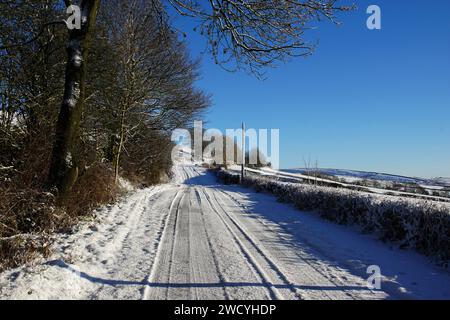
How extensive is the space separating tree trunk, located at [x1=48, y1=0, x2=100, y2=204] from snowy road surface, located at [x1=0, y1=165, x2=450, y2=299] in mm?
1210

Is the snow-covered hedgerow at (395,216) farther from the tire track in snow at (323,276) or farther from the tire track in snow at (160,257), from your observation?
the tire track in snow at (160,257)

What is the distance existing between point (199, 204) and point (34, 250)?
8343 mm

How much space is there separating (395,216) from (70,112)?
24.9 feet

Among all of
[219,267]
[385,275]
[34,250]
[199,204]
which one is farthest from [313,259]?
[199,204]

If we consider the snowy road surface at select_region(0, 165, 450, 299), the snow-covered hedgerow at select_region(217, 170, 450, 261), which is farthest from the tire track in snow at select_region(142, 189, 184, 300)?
the snow-covered hedgerow at select_region(217, 170, 450, 261)

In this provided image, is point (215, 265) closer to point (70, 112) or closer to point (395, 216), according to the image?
point (70, 112)

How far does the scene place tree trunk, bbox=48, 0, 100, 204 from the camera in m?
7.68

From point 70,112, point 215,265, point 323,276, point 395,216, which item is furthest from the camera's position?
point 395,216

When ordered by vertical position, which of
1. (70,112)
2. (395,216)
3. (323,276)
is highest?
(70,112)

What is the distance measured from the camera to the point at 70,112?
25.3 ft

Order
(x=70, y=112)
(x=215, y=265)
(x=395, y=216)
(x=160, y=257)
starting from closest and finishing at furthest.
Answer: (x=215, y=265), (x=160, y=257), (x=70, y=112), (x=395, y=216)

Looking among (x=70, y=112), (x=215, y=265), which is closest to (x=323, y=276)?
(x=215, y=265)

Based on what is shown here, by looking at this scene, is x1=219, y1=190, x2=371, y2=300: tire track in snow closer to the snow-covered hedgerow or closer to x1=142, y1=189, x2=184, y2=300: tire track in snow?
x1=142, y1=189, x2=184, y2=300: tire track in snow

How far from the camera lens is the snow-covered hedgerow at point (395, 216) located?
272 inches
